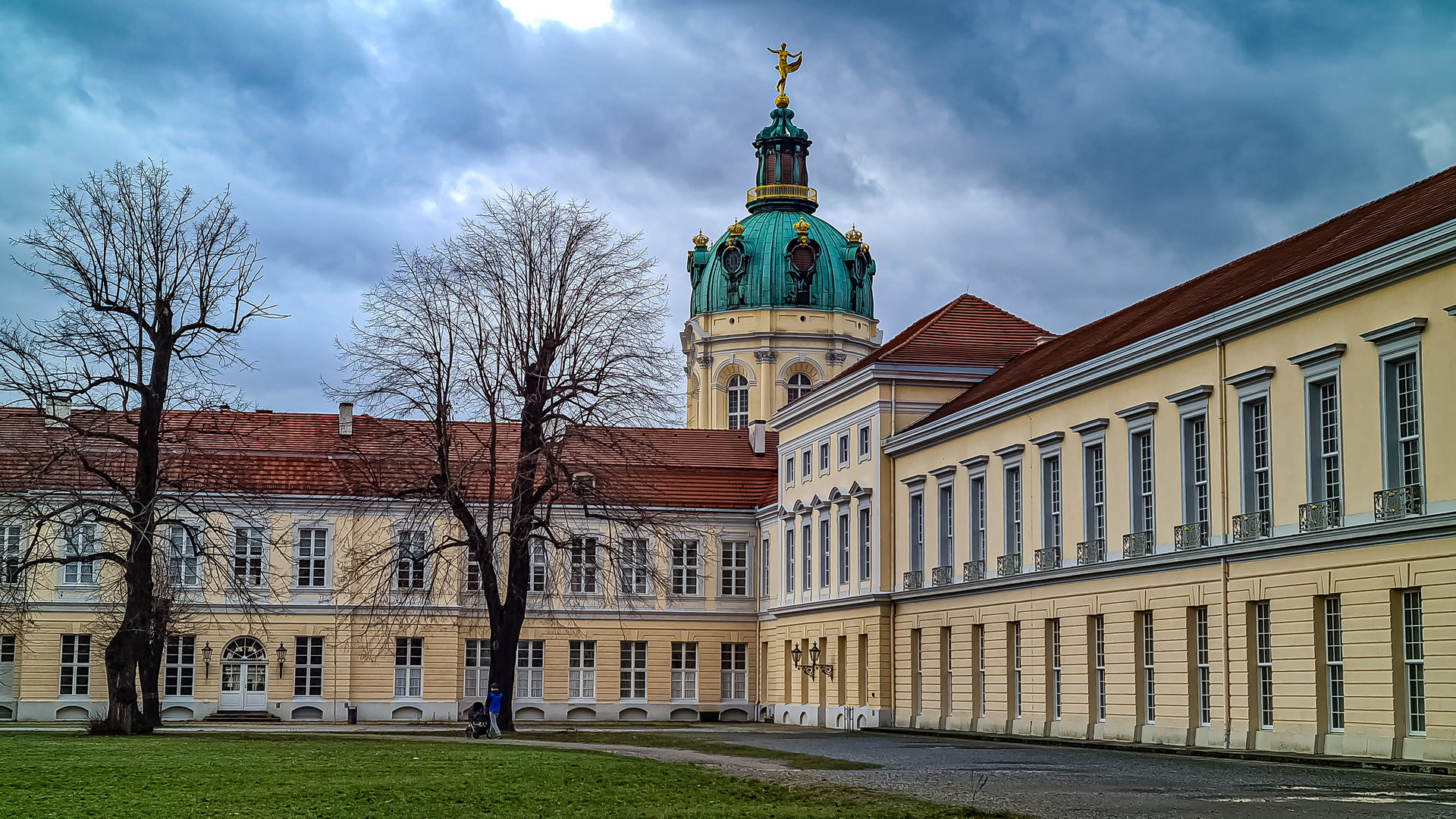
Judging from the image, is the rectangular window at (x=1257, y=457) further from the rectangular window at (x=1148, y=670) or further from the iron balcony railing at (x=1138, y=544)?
the rectangular window at (x=1148, y=670)

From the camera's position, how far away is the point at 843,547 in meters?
57.1

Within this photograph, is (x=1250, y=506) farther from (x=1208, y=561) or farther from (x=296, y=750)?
(x=296, y=750)

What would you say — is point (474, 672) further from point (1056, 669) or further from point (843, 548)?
point (1056, 669)

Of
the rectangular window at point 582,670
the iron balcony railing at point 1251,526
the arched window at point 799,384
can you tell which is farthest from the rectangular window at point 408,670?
the iron balcony railing at point 1251,526

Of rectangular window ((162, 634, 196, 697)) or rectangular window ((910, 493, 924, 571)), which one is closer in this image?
rectangular window ((910, 493, 924, 571))

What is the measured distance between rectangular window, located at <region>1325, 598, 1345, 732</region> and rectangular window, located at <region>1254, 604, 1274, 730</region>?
1629mm

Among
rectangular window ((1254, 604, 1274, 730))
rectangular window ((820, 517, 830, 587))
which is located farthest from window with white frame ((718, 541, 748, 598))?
rectangular window ((1254, 604, 1274, 730))

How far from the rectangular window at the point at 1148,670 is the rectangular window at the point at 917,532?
45.6ft

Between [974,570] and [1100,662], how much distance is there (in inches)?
300

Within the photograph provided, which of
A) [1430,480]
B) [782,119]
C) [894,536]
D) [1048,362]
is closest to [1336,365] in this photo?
[1430,480]

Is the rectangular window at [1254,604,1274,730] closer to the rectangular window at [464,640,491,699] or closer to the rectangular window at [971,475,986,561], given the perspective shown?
the rectangular window at [971,475,986,561]

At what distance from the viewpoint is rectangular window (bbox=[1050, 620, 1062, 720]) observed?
41.2 m

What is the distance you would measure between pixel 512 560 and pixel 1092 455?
14.6 metres

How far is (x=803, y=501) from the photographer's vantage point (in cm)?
6097
